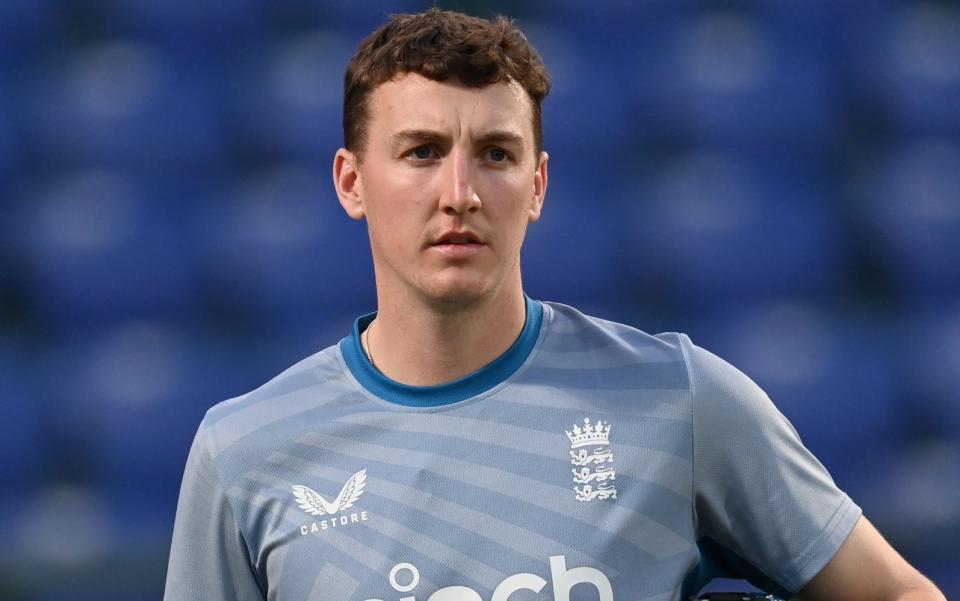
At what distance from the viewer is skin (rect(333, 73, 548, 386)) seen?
6.71 ft

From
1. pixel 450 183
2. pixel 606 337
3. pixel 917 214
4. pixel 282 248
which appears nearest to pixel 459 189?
pixel 450 183

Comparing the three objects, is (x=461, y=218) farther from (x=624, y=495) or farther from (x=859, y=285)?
(x=859, y=285)

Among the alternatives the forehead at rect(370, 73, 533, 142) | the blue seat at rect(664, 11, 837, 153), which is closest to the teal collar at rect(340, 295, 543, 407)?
the forehead at rect(370, 73, 533, 142)

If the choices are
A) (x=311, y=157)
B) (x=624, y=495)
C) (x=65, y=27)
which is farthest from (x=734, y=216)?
(x=624, y=495)

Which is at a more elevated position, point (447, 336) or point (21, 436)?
point (447, 336)

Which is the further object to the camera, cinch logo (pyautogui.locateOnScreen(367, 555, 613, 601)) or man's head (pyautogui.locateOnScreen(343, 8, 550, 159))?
man's head (pyautogui.locateOnScreen(343, 8, 550, 159))

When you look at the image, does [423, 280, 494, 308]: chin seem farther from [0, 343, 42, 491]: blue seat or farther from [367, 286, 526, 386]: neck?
Result: [0, 343, 42, 491]: blue seat

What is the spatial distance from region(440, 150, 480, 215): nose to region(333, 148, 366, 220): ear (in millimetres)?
220

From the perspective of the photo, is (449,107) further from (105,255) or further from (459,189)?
(105,255)

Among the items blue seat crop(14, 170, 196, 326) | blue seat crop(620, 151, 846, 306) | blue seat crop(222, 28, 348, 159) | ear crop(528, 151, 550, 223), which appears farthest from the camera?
blue seat crop(222, 28, 348, 159)

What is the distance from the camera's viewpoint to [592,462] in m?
2.06

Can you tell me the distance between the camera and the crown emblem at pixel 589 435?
2078mm

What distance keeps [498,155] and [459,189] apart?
0.11 m

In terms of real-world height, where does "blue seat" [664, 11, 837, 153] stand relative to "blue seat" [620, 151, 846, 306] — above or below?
above
